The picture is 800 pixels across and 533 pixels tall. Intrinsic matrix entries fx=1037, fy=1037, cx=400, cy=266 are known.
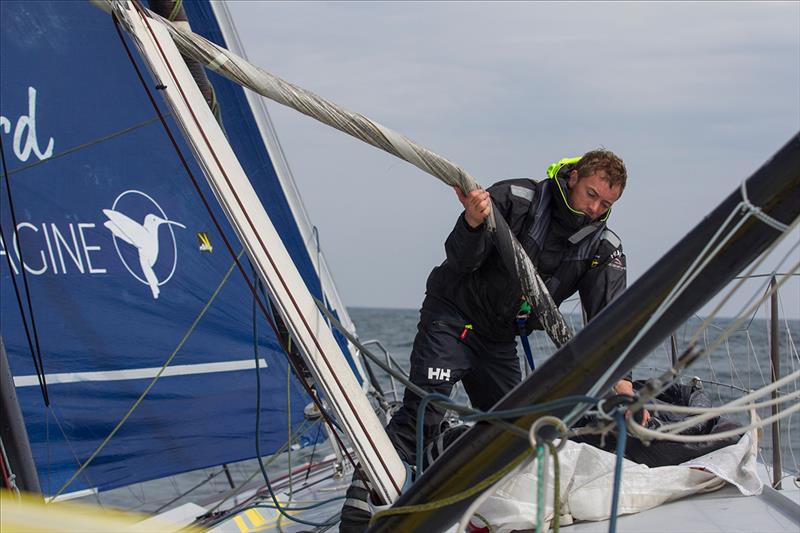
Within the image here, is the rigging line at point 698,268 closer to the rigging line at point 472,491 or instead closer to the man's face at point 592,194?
the rigging line at point 472,491

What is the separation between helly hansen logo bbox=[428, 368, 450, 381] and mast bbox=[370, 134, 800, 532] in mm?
1301

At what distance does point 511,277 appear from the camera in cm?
335

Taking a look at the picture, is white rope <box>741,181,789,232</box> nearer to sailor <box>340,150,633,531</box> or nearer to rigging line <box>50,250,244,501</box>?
sailor <box>340,150,633,531</box>

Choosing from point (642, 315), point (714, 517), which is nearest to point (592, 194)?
point (714, 517)

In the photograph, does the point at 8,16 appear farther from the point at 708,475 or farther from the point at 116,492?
the point at 116,492

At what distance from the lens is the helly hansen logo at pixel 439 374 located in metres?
3.49

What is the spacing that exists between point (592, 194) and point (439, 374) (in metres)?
0.79

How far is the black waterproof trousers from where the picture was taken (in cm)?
338

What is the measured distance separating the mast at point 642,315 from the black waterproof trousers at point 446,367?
119 centimetres

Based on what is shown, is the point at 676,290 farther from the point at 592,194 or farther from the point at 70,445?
the point at 70,445

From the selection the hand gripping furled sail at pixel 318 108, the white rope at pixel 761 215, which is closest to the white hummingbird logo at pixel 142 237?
the hand gripping furled sail at pixel 318 108

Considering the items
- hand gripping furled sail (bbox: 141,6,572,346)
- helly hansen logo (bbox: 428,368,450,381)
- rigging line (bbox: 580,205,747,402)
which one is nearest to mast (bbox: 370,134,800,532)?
rigging line (bbox: 580,205,747,402)

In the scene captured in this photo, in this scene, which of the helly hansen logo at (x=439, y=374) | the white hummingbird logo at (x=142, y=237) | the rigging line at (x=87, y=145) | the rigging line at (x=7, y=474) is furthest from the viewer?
the white hummingbird logo at (x=142, y=237)

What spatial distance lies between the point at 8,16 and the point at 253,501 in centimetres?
252
